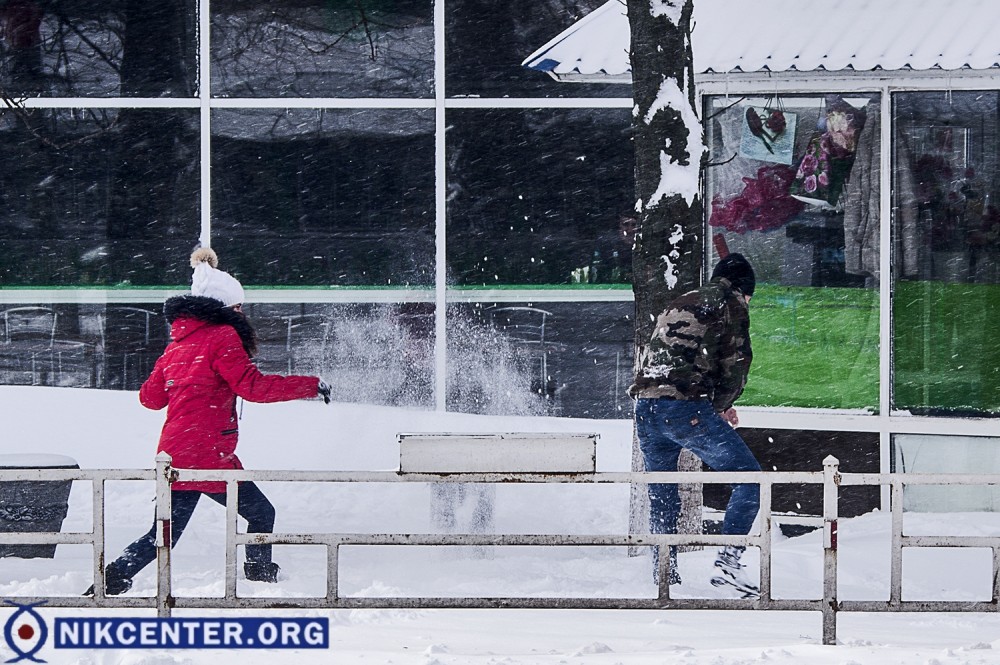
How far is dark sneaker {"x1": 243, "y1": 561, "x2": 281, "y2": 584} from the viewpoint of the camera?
7750 millimetres

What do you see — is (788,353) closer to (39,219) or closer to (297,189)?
(297,189)

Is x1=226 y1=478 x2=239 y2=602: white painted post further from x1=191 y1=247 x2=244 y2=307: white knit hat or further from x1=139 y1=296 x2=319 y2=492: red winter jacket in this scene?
x1=191 y1=247 x2=244 y2=307: white knit hat

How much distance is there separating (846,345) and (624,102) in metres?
2.80

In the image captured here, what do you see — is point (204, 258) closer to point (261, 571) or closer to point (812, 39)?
point (261, 571)

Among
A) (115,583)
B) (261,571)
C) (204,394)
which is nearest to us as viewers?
(115,583)

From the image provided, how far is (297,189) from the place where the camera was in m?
11.5

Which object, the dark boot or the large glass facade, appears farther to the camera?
the large glass facade

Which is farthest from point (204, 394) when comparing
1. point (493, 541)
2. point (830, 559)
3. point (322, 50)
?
point (322, 50)

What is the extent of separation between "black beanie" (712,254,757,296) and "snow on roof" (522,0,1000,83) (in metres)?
2.22

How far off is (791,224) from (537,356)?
2.50 meters

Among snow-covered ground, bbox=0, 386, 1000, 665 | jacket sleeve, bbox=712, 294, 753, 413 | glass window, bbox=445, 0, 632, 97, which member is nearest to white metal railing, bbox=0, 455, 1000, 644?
snow-covered ground, bbox=0, 386, 1000, 665

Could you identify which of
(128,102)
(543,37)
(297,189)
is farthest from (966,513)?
(128,102)

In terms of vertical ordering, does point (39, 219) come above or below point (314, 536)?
above

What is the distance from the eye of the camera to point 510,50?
11.4m
